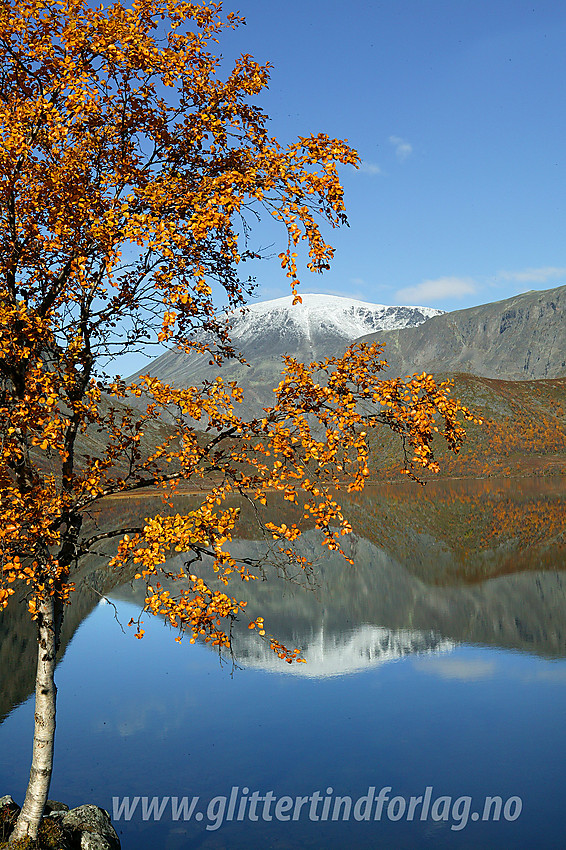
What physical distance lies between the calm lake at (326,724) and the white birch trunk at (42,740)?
2.29m

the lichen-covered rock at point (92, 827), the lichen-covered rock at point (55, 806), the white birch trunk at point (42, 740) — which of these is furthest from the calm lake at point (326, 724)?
the white birch trunk at point (42, 740)

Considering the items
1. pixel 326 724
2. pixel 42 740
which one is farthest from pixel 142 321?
pixel 326 724

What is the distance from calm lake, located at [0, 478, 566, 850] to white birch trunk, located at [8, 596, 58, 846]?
7.50 ft

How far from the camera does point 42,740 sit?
1077 cm

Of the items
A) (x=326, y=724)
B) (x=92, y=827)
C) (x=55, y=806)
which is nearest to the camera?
(x=92, y=827)

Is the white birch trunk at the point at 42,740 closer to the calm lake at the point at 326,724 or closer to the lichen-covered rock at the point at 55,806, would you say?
the lichen-covered rock at the point at 55,806

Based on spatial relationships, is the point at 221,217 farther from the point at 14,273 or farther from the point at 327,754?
the point at 327,754

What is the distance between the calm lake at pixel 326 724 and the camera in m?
13.3

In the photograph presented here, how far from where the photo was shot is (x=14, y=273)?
1101 centimetres

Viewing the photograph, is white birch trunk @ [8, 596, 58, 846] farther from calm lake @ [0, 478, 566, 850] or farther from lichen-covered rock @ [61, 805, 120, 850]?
calm lake @ [0, 478, 566, 850]

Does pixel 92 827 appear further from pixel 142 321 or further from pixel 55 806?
pixel 142 321

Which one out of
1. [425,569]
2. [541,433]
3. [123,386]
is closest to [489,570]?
[425,569]

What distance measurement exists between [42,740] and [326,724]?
30.1 feet

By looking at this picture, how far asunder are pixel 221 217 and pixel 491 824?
11940 millimetres
